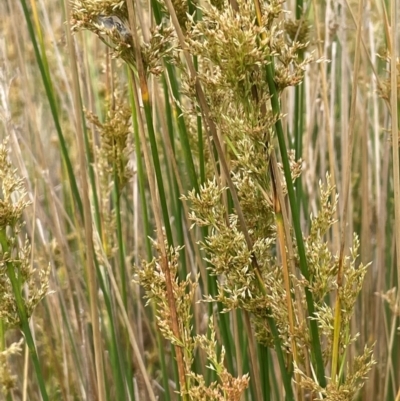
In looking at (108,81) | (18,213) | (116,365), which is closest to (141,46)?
(18,213)

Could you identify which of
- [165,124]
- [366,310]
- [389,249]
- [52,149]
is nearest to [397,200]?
[165,124]

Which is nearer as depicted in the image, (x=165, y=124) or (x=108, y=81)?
(x=165, y=124)

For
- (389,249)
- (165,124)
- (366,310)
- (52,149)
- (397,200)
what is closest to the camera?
(397,200)

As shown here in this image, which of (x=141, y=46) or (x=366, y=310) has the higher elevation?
(x=141, y=46)

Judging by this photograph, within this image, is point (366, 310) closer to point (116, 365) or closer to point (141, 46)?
point (116, 365)

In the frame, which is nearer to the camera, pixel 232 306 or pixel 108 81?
pixel 232 306

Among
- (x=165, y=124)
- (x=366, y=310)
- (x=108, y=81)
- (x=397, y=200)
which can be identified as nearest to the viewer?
(x=397, y=200)

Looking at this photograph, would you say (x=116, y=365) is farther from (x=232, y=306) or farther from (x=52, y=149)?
(x=52, y=149)

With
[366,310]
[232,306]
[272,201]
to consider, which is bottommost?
[366,310]

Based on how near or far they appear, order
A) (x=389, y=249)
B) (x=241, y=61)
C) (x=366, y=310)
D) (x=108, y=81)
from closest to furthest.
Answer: (x=241, y=61) < (x=108, y=81) < (x=366, y=310) < (x=389, y=249)

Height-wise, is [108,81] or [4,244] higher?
[108,81]
